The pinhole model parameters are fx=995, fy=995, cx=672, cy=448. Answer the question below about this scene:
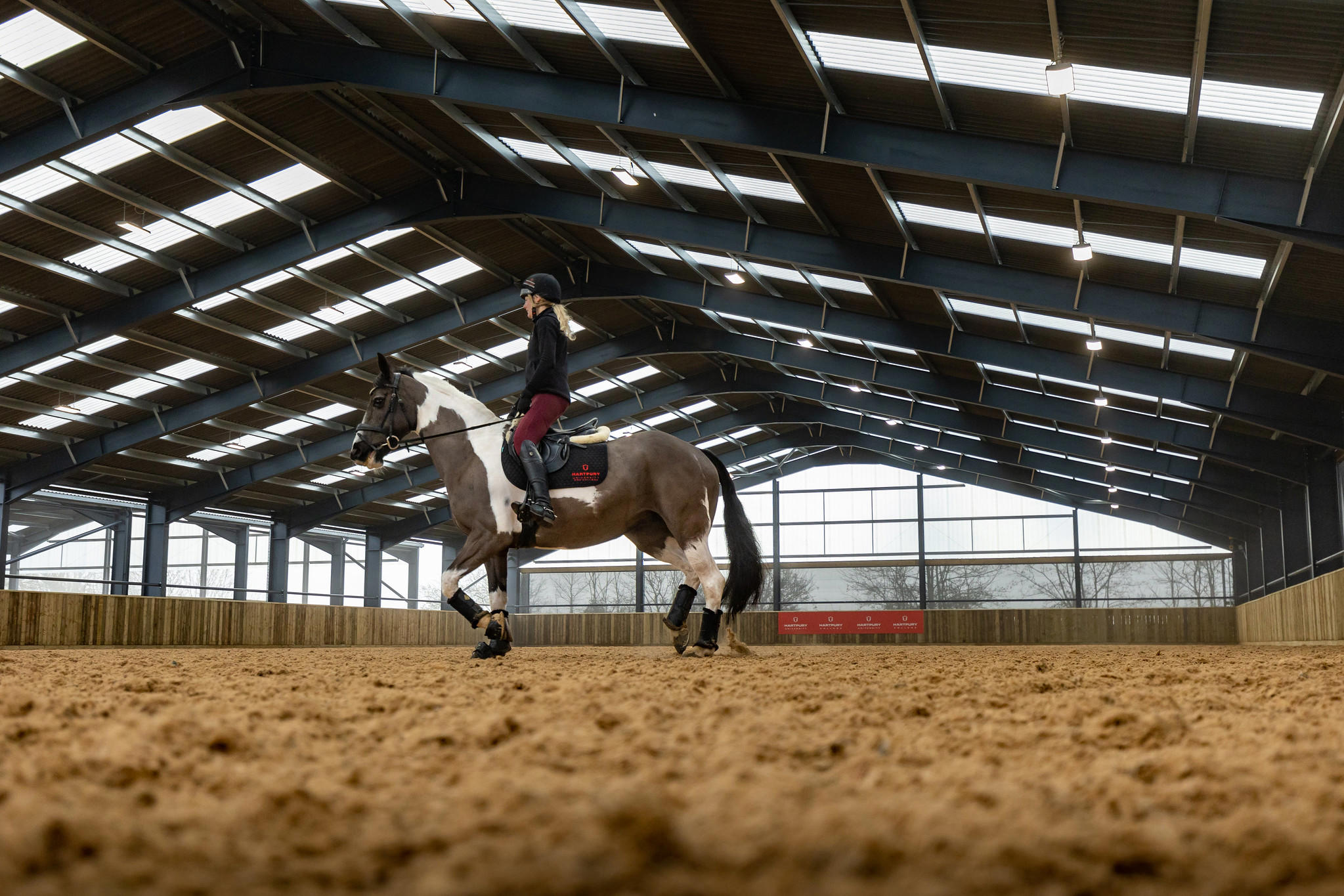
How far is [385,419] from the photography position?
29.6ft

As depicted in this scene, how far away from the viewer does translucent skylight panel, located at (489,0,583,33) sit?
36.2 ft

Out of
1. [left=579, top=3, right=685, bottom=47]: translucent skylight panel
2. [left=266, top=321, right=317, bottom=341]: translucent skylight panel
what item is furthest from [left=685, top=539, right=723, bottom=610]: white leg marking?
Result: [left=266, top=321, right=317, bottom=341]: translucent skylight panel

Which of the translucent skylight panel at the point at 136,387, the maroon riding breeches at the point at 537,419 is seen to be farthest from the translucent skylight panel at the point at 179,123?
the translucent skylight panel at the point at 136,387

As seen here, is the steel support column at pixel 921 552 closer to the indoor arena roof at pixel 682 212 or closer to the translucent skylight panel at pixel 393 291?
the indoor arena roof at pixel 682 212

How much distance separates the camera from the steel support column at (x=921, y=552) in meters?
35.5

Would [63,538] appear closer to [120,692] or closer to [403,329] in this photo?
[403,329]

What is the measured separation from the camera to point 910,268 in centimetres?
1531

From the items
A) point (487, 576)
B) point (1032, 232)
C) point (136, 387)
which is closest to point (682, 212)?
point (1032, 232)

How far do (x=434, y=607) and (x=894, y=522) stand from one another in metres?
18.4

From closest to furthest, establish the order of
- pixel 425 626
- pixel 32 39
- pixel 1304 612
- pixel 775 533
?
pixel 32 39, pixel 1304 612, pixel 425 626, pixel 775 533

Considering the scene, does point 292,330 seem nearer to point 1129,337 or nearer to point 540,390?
point 540,390

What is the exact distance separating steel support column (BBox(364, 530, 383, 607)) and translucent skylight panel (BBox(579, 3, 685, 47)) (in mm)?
29770

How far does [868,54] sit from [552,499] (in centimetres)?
572

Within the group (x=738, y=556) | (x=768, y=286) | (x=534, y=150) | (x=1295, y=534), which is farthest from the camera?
(x=1295, y=534)
